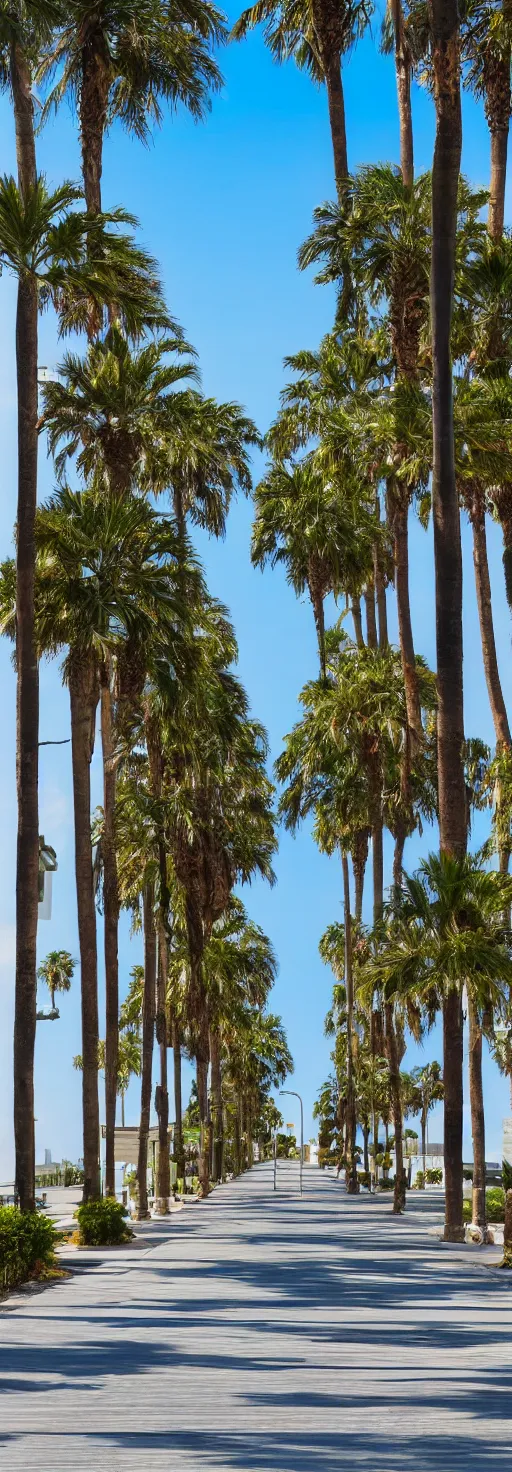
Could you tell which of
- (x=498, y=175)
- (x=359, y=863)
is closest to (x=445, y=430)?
(x=498, y=175)

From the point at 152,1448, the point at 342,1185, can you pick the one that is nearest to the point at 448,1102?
the point at 152,1448

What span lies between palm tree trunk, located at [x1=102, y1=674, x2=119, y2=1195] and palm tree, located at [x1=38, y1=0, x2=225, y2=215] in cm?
905

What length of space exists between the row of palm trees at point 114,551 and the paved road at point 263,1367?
3977 millimetres

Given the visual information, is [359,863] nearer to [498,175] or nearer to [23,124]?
[498,175]

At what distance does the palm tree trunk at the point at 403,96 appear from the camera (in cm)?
3062

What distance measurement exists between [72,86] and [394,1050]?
18.3 m

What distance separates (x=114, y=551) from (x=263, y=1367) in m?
13.0

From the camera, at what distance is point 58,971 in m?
103

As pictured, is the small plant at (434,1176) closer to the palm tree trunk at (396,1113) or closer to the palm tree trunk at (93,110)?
the palm tree trunk at (396,1113)

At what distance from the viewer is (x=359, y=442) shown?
2919 centimetres

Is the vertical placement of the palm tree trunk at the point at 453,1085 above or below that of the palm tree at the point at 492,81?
below

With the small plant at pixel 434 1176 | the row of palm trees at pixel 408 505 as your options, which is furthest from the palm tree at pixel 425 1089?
the row of palm trees at pixel 408 505

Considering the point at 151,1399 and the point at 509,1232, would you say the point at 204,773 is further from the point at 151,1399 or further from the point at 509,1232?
the point at 151,1399

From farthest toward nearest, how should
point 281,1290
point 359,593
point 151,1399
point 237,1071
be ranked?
point 237,1071 → point 359,593 → point 281,1290 → point 151,1399
